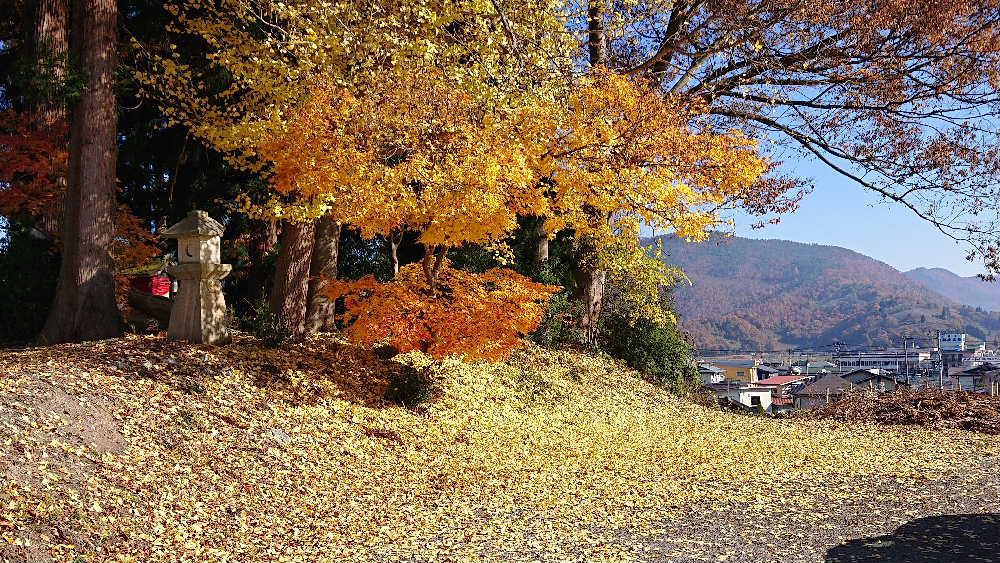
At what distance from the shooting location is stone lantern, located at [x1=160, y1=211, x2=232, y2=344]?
1003 centimetres

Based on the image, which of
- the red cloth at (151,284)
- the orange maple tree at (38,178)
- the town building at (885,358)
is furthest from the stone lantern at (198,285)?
the town building at (885,358)

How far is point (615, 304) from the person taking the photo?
714 inches

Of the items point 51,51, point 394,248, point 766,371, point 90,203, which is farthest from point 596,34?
point 766,371

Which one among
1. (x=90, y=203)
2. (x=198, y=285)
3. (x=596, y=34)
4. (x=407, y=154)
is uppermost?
(x=596, y=34)

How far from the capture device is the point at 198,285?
10.1m

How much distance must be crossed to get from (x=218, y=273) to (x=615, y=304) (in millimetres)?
10409

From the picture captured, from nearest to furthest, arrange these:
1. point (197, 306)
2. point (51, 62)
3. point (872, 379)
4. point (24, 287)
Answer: point (197, 306)
point (51, 62)
point (24, 287)
point (872, 379)

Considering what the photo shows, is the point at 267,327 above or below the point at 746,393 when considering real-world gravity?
above

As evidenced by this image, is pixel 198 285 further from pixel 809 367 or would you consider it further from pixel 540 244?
pixel 809 367

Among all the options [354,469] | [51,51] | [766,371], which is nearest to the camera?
[354,469]

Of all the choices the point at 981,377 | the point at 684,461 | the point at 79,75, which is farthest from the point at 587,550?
the point at 981,377

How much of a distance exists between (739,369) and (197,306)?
71.6 meters

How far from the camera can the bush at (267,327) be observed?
1085cm

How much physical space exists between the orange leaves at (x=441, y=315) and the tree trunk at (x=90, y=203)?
3470mm
